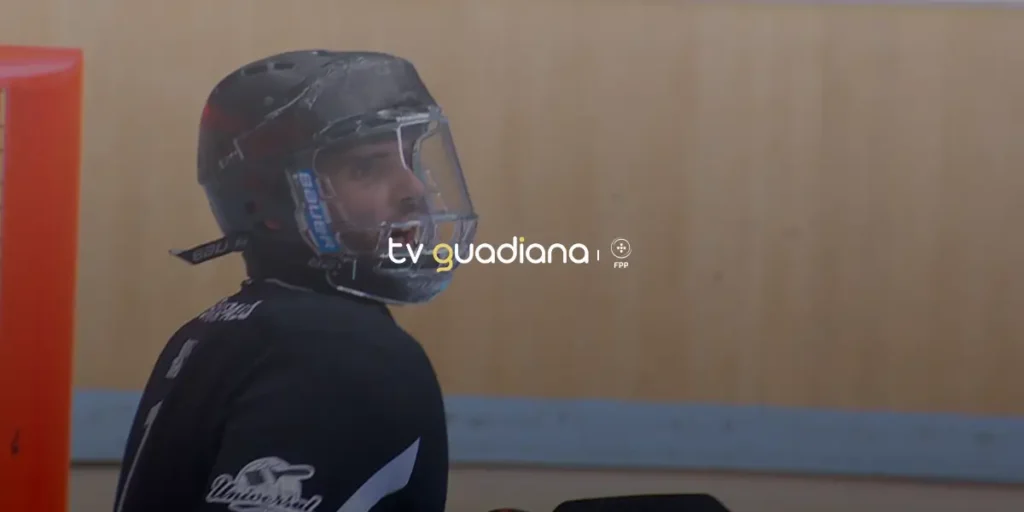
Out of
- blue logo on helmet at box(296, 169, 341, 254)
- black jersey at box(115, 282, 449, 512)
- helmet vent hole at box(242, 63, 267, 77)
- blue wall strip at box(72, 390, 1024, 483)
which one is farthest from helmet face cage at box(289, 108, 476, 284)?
blue wall strip at box(72, 390, 1024, 483)

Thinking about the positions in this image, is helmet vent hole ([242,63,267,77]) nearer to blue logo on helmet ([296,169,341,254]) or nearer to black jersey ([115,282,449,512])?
blue logo on helmet ([296,169,341,254])

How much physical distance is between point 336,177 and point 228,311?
0.38 metres

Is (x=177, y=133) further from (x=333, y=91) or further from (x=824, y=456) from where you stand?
(x=824, y=456)

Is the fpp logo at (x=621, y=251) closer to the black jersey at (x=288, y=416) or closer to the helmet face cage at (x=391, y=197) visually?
the helmet face cage at (x=391, y=197)

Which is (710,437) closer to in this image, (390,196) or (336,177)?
(390,196)

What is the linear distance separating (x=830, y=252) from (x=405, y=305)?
0.95 metres

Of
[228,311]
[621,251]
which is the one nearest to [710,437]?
[621,251]

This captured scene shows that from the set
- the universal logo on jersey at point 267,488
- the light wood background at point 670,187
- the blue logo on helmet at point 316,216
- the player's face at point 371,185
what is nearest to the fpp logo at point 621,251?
the light wood background at point 670,187

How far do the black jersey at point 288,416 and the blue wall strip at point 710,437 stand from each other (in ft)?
0.30

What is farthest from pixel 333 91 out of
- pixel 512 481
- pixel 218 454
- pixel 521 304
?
pixel 512 481

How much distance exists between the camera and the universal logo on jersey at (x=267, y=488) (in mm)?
1653

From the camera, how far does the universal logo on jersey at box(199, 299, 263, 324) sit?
5.97ft

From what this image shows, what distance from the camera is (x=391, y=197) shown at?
185 centimetres

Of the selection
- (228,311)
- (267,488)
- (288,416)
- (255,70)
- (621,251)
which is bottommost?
(267,488)
